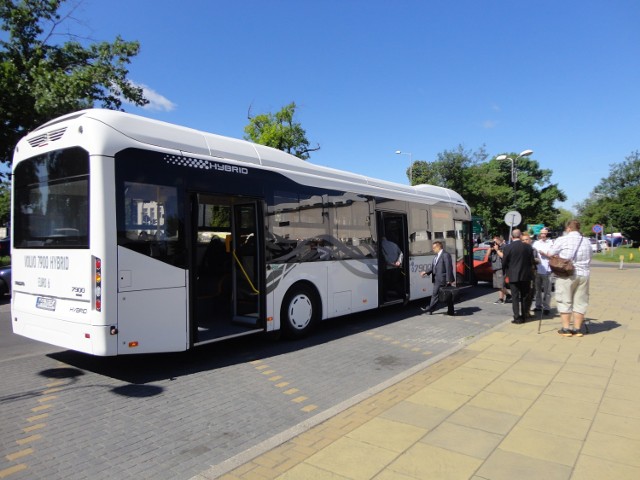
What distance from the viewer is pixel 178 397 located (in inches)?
197

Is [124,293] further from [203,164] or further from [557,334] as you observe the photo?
[557,334]

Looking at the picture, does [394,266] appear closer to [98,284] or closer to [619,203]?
[98,284]

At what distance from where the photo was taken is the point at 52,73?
15305 mm

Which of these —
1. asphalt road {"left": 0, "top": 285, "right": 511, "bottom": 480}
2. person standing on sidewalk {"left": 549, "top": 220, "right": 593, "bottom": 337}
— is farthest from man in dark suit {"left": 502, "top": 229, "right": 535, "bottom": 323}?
asphalt road {"left": 0, "top": 285, "right": 511, "bottom": 480}

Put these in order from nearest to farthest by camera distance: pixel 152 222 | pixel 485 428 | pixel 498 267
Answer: pixel 485 428
pixel 152 222
pixel 498 267

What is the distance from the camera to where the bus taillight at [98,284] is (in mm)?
5027

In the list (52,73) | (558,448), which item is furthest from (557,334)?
(52,73)

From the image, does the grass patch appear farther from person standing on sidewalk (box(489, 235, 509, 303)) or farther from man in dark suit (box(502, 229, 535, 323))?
man in dark suit (box(502, 229, 535, 323))

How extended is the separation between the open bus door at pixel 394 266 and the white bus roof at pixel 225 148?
1.90 ft

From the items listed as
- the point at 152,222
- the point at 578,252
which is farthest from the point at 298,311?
the point at 578,252

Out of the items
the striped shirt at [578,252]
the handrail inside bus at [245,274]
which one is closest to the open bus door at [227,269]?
the handrail inside bus at [245,274]

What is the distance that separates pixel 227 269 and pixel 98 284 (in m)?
3.13

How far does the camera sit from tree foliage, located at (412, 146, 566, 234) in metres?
40.8

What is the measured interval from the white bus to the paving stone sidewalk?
2.60 meters
